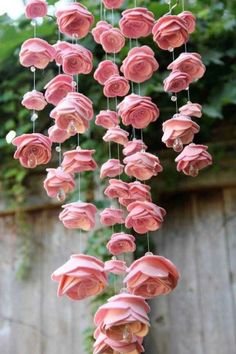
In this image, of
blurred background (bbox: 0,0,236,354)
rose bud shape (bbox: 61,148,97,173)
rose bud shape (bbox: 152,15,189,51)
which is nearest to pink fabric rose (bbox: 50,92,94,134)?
rose bud shape (bbox: 61,148,97,173)

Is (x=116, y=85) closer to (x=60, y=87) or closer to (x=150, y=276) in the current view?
(x=60, y=87)

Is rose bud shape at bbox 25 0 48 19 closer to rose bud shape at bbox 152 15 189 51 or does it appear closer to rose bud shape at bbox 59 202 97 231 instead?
rose bud shape at bbox 152 15 189 51

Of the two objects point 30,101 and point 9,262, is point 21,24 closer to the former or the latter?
point 9,262

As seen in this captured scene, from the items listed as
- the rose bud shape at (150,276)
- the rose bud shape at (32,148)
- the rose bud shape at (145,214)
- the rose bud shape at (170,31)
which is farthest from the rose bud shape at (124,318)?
the rose bud shape at (170,31)

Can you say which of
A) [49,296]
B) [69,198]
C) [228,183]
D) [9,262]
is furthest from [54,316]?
[228,183]

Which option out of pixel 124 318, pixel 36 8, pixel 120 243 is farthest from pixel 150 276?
pixel 36 8

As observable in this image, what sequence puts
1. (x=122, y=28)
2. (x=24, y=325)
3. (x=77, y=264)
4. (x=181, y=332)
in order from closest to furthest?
(x=77, y=264) < (x=122, y=28) < (x=181, y=332) < (x=24, y=325)
